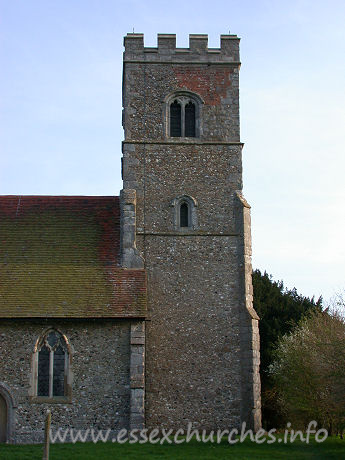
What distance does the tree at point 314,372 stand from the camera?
18.5 metres

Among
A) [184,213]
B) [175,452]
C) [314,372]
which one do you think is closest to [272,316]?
[314,372]

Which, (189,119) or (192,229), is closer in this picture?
(192,229)

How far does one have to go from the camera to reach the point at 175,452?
52.2ft

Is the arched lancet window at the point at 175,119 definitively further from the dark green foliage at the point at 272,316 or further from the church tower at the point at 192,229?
the dark green foliage at the point at 272,316

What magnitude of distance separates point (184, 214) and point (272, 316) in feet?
47.3

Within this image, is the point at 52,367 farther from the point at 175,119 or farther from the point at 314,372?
the point at 175,119

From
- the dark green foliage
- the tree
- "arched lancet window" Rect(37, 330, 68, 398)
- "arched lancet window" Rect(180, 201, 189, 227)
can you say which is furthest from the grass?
the dark green foliage

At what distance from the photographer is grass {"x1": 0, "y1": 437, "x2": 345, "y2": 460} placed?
1512 centimetres

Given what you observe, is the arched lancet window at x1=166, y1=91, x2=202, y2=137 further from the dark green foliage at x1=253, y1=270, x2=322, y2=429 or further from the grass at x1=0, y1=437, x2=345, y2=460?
the dark green foliage at x1=253, y1=270, x2=322, y2=429

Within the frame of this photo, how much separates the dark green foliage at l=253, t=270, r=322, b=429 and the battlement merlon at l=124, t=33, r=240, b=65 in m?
13.8

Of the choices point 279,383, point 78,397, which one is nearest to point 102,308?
point 78,397

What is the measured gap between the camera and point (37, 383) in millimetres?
18750

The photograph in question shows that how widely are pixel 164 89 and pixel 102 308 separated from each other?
8.47 meters

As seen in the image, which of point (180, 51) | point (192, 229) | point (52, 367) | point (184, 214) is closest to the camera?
point (52, 367)
